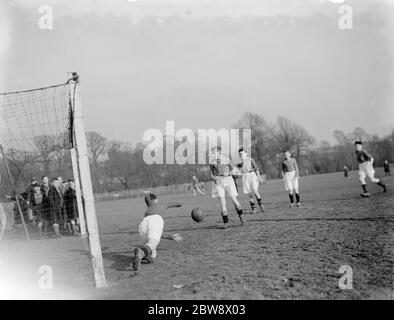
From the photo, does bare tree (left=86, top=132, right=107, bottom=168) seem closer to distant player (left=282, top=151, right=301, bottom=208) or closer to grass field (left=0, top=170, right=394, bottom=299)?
distant player (left=282, top=151, right=301, bottom=208)

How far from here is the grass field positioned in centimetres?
448

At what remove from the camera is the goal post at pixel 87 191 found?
17.8 ft

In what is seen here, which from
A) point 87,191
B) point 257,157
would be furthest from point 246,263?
point 257,157

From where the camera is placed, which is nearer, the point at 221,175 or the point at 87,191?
the point at 87,191

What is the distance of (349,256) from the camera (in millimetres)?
5582

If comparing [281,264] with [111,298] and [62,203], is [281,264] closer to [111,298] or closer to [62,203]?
[111,298]

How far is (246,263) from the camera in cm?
566

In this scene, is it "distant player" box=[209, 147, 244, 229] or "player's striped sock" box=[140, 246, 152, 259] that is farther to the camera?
"distant player" box=[209, 147, 244, 229]

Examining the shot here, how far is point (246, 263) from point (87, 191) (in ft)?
8.77

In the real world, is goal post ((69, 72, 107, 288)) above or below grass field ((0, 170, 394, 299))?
above

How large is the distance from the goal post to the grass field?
333 millimetres

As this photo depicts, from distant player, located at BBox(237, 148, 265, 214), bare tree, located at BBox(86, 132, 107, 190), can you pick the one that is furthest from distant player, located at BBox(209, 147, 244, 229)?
bare tree, located at BBox(86, 132, 107, 190)

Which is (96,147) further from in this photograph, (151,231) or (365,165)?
(151,231)
